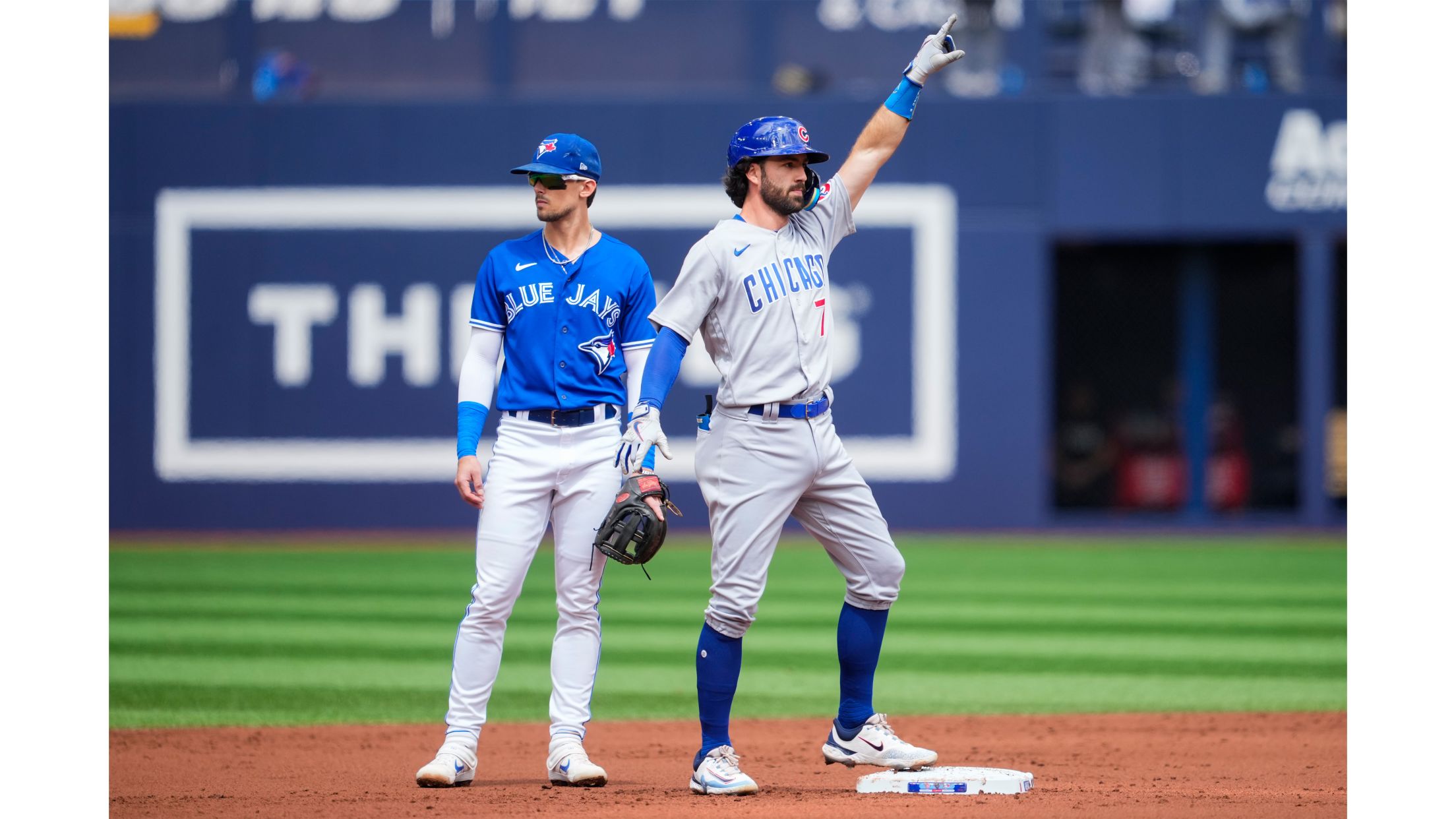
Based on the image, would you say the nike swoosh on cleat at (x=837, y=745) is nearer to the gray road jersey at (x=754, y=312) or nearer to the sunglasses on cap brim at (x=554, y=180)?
the gray road jersey at (x=754, y=312)

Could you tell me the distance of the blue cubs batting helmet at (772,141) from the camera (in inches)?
181

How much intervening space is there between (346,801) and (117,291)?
11004mm

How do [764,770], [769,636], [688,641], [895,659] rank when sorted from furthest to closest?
[769,636], [688,641], [895,659], [764,770]

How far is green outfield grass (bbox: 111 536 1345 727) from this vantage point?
267 inches

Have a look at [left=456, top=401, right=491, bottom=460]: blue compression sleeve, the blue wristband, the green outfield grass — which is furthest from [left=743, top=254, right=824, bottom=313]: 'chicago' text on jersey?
the green outfield grass

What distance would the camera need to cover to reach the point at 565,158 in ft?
15.6

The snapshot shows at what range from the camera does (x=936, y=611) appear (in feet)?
31.3

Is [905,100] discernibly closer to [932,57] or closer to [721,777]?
[932,57]

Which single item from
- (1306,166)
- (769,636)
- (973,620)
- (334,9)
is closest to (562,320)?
(769,636)

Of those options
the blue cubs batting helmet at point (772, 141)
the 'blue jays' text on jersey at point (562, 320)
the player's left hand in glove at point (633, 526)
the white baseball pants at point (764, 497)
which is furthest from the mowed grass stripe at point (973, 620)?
the blue cubs batting helmet at point (772, 141)

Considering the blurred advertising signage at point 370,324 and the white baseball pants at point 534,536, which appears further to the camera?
the blurred advertising signage at point 370,324

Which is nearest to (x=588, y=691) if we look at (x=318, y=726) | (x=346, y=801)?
(x=346, y=801)

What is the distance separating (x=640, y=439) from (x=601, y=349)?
0.38 meters

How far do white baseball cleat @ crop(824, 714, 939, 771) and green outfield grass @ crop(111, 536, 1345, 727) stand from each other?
1.66 metres
